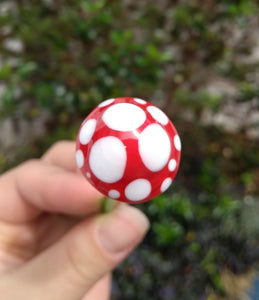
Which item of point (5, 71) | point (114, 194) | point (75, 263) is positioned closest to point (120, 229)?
point (75, 263)

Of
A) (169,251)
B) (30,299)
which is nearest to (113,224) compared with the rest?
(30,299)

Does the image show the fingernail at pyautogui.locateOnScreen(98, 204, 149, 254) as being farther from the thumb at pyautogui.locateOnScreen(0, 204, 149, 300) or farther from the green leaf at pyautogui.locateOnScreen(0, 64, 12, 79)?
the green leaf at pyautogui.locateOnScreen(0, 64, 12, 79)

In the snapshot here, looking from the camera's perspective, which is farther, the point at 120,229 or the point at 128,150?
the point at 120,229

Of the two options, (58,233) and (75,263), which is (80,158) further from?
(58,233)

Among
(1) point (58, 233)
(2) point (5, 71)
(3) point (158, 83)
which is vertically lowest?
(1) point (58, 233)

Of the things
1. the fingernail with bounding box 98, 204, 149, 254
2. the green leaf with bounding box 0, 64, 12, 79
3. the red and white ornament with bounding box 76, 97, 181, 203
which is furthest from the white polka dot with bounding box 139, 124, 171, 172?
the green leaf with bounding box 0, 64, 12, 79

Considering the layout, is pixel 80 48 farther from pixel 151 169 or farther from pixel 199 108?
pixel 151 169

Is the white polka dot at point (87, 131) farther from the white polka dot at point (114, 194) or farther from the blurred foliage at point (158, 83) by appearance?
the blurred foliage at point (158, 83)

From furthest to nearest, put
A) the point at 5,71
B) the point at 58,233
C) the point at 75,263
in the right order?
1. the point at 5,71
2. the point at 58,233
3. the point at 75,263
